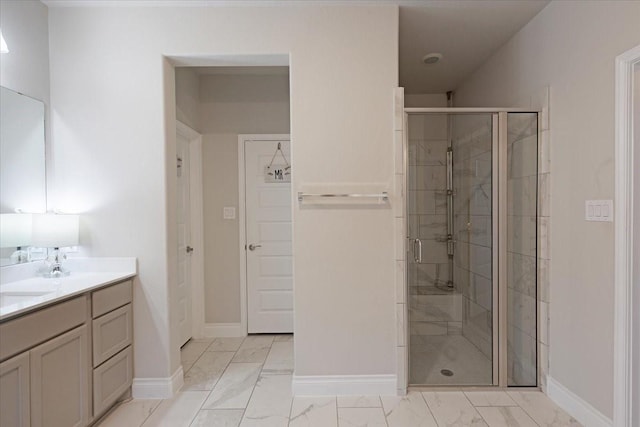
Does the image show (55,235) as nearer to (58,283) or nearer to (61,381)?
(58,283)

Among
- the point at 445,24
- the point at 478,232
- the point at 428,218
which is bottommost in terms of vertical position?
the point at 478,232

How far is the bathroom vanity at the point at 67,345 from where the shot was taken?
1428mm

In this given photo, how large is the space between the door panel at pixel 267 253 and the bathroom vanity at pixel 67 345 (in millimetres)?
1314

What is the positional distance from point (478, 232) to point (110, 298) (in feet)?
8.31

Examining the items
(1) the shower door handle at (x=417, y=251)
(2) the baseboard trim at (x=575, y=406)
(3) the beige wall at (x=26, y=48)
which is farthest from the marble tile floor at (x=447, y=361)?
(3) the beige wall at (x=26, y=48)

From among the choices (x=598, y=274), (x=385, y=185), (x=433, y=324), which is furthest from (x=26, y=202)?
(x=598, y=274)

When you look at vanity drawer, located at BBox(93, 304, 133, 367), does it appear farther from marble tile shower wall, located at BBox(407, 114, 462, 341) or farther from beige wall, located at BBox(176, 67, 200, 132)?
marble tile shower wall, located at BBox(407, 114, 462, 341)

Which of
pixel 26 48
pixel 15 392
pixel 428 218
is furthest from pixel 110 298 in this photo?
pixel 428 218

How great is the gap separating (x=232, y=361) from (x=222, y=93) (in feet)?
8.46

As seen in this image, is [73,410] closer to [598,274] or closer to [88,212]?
[88,212]

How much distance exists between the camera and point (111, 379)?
2029 mm

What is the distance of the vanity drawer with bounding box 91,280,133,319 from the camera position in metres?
1.91

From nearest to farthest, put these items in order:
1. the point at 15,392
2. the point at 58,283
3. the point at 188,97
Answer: the point at 15,392 → the point at 58,283 → the point at 188,97

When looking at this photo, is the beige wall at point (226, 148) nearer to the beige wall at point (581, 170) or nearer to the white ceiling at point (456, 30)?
the white ceiling at point (456, 30)
